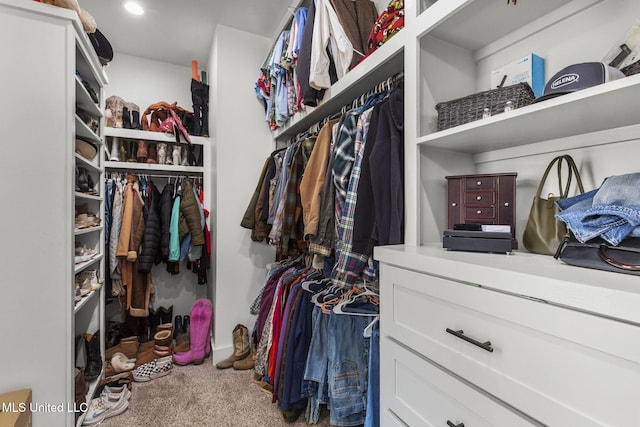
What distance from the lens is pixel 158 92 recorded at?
9.73 ft

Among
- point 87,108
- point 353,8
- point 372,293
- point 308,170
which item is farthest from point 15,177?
point 353,8

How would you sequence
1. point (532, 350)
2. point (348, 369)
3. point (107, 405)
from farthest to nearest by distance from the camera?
point (107, 405), point (348, 369), point (532, 350)

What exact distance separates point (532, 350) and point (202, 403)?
1862 millimetres

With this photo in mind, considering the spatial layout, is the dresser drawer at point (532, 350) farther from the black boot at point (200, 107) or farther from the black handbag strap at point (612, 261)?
the black boot at point (200, 107)

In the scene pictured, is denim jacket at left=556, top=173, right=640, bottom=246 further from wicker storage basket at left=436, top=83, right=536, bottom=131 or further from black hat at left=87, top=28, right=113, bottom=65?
black hat at left=87, top=28, right=113, bottom=65

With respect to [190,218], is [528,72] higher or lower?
higher

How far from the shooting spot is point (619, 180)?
644 millimetres

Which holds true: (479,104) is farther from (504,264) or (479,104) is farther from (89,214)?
(89,214)

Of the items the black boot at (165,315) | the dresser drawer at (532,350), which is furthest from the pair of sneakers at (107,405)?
the dresser drawer at (532,350)

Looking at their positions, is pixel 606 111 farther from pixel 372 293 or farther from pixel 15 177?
pixel 15 177

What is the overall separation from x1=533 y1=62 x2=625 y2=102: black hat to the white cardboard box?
1.06 ft

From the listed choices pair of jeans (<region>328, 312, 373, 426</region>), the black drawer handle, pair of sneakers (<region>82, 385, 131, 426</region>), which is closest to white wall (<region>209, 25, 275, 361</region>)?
pair of sneakers (<region>82, 385, 131, 426</region>)

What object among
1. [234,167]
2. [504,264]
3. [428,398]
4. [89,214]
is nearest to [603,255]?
[504,264]

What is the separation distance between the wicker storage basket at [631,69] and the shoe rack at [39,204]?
1932 mm
